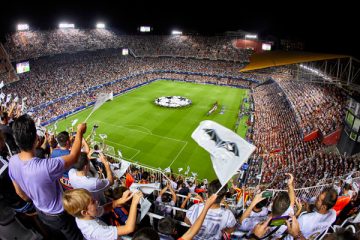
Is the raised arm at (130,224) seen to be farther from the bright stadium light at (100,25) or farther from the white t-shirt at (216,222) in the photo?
the bright stadium light at (100,25)

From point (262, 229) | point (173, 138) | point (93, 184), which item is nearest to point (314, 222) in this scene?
point (262, 229)

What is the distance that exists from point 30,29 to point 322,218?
4906 centimetres

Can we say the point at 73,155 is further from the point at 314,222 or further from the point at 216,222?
the point at 314,222

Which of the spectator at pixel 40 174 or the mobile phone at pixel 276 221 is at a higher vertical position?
the spectator at pixel 40 174

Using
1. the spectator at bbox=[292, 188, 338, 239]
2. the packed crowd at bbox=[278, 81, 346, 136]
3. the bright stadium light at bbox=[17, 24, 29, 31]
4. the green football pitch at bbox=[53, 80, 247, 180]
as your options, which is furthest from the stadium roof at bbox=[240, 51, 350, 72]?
the bright stadium light at bbox=[17, 24, 29, 31]

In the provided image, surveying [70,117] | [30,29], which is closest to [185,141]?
[70,117]

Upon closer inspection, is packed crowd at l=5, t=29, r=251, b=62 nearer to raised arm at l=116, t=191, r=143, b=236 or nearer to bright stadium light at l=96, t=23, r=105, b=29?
bright stadium light at l=96, t=23, r=105, b=29

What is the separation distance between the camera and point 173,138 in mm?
27125

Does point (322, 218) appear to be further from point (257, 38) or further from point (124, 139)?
point (257, 38)

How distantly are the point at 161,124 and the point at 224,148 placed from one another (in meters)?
26.7

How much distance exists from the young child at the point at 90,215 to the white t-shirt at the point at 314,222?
2.82 meters

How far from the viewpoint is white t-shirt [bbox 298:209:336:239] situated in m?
4.14

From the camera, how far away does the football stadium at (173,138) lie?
3676 millimetres

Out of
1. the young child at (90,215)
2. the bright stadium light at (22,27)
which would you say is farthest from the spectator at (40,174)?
the bright stadium light at (22,27)
